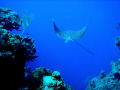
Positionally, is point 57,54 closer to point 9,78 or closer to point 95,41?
point 95,41

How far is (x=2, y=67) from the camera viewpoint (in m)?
3.44

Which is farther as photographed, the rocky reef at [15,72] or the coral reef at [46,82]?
the coral reef at [46,82]

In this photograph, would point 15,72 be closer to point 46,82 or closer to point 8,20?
point 46,82

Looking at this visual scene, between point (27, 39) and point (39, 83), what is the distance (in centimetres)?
248

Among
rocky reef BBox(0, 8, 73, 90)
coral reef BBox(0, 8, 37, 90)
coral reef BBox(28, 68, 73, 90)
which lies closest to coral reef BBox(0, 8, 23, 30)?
rocky reef BBox(0, 8, 73, 90)

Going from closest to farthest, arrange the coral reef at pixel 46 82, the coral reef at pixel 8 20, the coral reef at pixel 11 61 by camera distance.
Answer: the coral reef at pixel 11 61
the coral reef at pixel 46 82
the coral reef at pixel 8 20

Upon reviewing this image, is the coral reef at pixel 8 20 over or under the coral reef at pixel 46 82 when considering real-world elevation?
over

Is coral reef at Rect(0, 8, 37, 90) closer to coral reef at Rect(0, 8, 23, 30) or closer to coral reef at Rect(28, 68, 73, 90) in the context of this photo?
coral reef at Rect(28, 68, 73, 90)

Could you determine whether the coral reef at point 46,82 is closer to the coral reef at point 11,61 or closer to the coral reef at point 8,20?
the coral reef at point 11,61

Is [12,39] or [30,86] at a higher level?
[12,39]

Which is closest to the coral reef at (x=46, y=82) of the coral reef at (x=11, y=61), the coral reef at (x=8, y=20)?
the coral reef at (x=11, y=61)

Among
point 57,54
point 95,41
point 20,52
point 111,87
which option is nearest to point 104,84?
point 111,87

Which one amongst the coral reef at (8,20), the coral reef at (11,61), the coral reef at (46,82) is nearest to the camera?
the coral reef at (11,61)

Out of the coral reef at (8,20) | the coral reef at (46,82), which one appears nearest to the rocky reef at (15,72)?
the coral reef at (46,82)
